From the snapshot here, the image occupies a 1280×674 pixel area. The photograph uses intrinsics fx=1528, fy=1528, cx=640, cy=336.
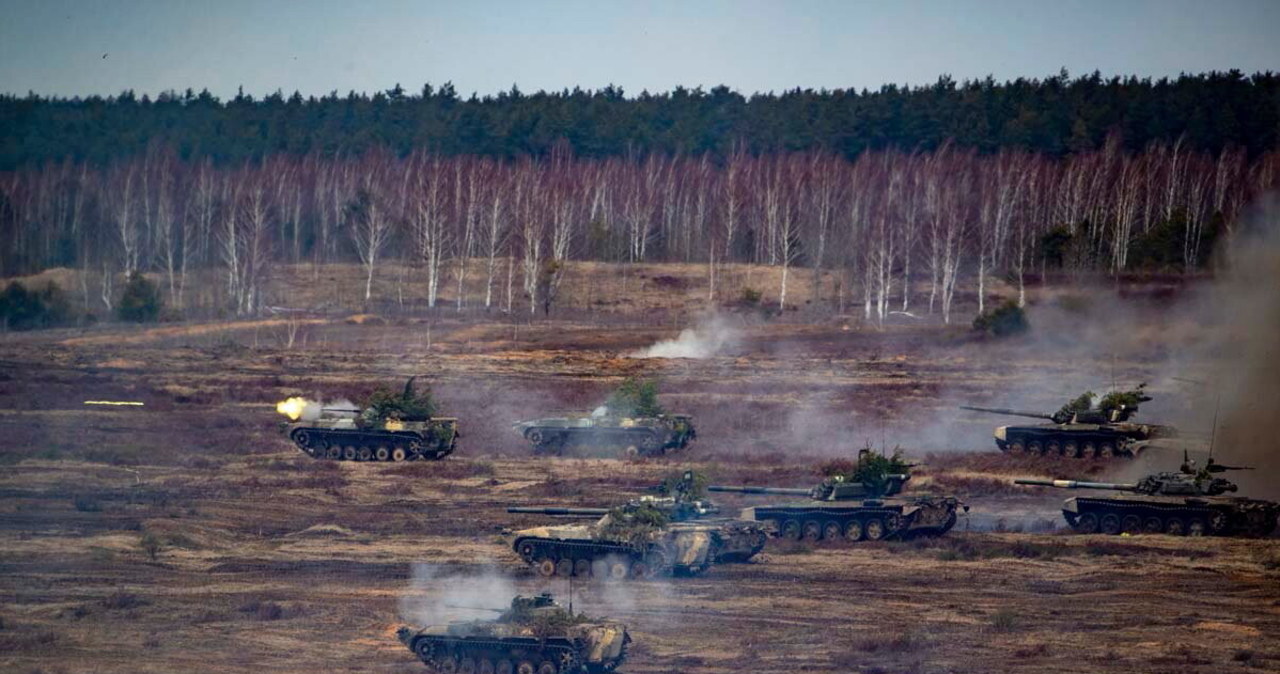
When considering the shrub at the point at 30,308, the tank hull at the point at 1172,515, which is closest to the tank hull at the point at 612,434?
the tank hull at the point at 1172,515

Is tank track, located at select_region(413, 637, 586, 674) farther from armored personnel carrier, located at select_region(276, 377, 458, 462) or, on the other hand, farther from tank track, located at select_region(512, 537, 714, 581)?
armored personnel carrier, located at select_region(276, 377, 458, 462)

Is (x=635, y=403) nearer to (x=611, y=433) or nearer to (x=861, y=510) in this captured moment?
(x=611, y=433)

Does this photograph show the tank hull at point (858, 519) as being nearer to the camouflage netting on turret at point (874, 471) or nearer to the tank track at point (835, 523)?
the tank track at point (835, 523)

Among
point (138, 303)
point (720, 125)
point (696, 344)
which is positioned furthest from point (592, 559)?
point (720, 125)

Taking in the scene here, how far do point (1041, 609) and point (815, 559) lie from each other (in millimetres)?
6176

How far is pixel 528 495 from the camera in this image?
127 ft

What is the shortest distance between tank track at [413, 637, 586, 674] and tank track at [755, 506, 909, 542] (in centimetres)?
1215

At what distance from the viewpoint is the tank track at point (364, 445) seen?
147 feet

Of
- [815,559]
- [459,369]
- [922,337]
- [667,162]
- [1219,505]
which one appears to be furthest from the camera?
[667,162]

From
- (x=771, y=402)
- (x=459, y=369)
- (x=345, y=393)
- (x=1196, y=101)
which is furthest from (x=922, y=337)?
(x=1196, y=101)

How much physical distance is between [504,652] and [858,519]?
44.6 ft

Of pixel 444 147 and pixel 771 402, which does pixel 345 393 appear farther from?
pixel 444 147

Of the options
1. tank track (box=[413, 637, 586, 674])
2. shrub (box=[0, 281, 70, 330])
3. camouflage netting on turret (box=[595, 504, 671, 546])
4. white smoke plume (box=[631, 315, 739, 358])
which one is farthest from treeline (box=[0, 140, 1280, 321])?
tank track (box=[413, 637, 586, 674])

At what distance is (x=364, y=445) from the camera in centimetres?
4519
